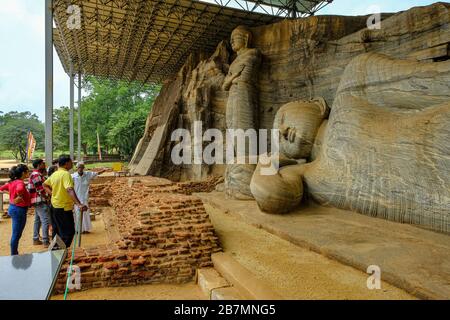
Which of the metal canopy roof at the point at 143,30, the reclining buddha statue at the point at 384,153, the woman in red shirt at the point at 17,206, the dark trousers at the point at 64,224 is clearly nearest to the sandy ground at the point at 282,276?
the reclining buddha statue at the point at 384,153

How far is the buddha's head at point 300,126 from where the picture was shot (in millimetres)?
5852

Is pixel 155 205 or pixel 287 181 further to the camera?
pixel 287 181

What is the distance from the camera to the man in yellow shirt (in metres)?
4.13

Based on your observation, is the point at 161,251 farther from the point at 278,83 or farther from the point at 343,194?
the point at 278,83

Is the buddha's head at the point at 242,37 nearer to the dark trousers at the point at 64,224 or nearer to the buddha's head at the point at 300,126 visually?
the buddha's head at the point at 300,126

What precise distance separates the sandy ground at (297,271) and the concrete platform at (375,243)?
93 millimetres

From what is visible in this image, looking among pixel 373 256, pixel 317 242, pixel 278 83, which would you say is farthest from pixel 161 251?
pixel 278 83

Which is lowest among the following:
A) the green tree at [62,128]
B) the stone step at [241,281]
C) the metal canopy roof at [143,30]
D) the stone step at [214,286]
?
the stone step at [214,286]

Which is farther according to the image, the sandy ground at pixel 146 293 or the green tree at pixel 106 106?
the green tree at pixel 106 106

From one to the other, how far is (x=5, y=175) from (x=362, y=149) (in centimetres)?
1539

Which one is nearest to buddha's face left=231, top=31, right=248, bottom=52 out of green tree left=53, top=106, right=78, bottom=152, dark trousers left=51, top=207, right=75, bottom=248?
dark trousers left=51, top=207, right=75, bottom=248

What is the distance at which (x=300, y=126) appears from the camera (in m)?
5.89

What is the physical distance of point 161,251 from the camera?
133 inches

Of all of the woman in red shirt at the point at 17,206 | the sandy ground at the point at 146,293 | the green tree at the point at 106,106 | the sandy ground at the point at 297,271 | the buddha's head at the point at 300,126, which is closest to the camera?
the sandy ground at the point at 297,271
